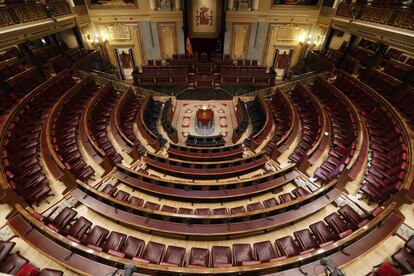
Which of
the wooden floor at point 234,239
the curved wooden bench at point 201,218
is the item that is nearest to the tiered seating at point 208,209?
the curved wooden bench at point 201,218

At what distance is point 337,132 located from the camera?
23.9 feet

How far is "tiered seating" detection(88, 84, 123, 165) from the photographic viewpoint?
257 inches

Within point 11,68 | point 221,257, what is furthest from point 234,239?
point 11,68

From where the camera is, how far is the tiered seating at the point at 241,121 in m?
8.61

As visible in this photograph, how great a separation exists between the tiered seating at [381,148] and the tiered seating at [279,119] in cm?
255

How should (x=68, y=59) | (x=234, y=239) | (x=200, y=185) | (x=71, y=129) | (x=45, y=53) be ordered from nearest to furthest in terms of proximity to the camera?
(x=234, y=239) → (x=200, y=185) → (x=71, y=129) → (x=45, y=53) → (x=68, y=59)

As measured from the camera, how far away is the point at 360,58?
1088 centimetres

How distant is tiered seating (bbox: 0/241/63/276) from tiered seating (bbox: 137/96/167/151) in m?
4.36

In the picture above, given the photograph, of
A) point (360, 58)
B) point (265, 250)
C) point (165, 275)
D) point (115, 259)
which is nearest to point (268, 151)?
point (265, 250)

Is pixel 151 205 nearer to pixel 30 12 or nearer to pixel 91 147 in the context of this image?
pixel 91 147

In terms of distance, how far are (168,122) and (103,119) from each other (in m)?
2.69

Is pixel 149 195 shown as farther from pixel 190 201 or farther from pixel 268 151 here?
pixel 268 151

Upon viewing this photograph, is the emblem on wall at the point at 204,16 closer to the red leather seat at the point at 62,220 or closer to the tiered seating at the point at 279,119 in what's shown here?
the tiered seating at the point at 279,119

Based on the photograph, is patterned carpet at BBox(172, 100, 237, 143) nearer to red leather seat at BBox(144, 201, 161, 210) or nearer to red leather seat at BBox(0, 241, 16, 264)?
red leather seat at BBox(144, 201, 161, 210)
